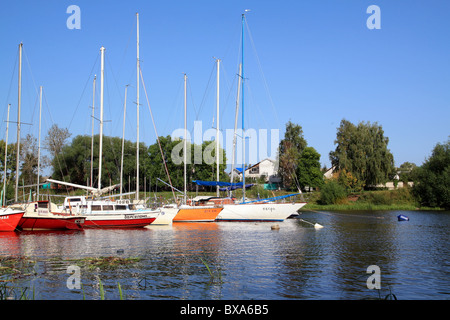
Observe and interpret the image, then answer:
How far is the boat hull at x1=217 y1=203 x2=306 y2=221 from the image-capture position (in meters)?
45.1

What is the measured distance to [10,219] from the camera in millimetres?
33938

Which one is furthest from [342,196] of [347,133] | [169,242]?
[169,242]

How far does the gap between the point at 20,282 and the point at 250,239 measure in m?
17.4

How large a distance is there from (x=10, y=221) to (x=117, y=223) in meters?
9.12

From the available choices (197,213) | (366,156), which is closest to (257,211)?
(197,213)

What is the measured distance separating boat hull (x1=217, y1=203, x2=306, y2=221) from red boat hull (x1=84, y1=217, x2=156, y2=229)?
9803 millimetres

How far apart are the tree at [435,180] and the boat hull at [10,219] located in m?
63.4

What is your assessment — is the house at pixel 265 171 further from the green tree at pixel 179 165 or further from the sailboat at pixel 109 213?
the sailboat at pixel 109 213

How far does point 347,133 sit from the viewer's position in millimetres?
90000

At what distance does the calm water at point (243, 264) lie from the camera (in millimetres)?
14891

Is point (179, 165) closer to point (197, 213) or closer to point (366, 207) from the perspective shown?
point (366, 207)

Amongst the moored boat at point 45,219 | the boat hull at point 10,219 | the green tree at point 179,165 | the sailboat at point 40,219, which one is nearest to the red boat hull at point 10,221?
the boat hull at point 10,219

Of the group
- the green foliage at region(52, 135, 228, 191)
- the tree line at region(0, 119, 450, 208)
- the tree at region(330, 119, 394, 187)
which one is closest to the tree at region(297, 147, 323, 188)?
the tree line at region(0, 119, 450, 208)
